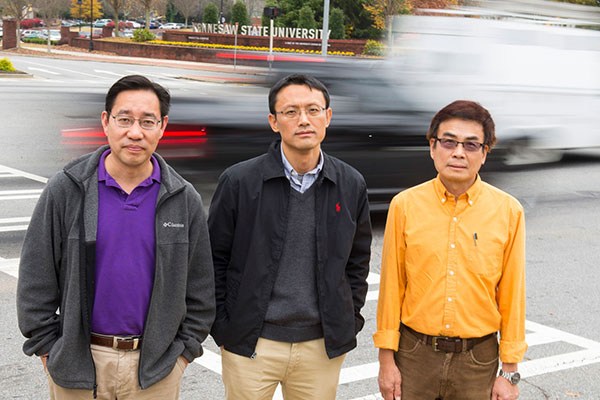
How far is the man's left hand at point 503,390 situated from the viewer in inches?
122

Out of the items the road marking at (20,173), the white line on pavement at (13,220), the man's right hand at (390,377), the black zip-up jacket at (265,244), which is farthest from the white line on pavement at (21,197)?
the man's right hand at (390,377)

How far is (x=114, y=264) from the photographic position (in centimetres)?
277

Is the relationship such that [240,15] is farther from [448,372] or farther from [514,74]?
[448,372]

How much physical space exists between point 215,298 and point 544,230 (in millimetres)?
6869

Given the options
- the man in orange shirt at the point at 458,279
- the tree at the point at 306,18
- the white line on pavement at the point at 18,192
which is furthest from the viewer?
the tree at the point at 306,18

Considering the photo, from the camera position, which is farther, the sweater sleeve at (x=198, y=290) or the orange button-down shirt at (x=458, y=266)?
the orange button-down shirt at (x=458, y=266)

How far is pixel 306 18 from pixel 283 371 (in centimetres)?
4662

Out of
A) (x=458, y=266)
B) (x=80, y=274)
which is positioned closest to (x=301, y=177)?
(x=458, y=266)

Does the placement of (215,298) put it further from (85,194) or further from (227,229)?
(85,194)

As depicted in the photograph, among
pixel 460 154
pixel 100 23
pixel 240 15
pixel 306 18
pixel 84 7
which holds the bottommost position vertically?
pixel 460 154

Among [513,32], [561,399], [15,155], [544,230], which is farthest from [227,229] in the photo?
[15,155]

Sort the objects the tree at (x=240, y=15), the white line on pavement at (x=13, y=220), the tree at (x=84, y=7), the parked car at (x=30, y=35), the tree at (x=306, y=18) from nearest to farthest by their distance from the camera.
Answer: the white line on pavement at (x=13, y=220) → the tree at (x=306, y=18) → the tree at (x=240, y=15) → the parked car at (x=30, y=35) → the tree at (x=84, y=7)

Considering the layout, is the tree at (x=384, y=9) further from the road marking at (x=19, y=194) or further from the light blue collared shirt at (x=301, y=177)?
the light blue collared shirt at (x=301, y=177)

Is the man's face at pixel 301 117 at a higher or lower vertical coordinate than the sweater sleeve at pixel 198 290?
higher
